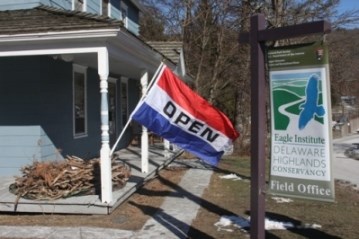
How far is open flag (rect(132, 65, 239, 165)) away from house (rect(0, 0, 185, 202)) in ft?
3.47

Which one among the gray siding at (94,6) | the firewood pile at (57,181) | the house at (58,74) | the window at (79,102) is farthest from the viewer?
the gray siding at (94,6)

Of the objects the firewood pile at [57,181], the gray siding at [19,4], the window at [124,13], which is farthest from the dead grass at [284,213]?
the window at [124,13]

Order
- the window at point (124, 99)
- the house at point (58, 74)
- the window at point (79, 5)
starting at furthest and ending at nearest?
the window at point (124, 99)
the window at point (79, 5)
the house at point (58, 74)

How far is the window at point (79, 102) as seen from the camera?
41.5 ft

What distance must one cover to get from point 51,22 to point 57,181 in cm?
270

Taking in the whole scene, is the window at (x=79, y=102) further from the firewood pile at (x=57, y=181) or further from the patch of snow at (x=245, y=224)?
the patch of snow at (x=245, y=224)

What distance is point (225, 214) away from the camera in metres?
8.37

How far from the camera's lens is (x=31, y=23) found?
29.0ft

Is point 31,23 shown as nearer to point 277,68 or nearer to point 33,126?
point 33,126

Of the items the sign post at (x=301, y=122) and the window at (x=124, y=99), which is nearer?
the sign post at (x=301, y=122)

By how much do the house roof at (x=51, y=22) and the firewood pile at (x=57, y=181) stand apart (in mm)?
2344

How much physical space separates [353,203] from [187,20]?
17.2 m

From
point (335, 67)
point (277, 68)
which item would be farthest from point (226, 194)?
point (335, 67)

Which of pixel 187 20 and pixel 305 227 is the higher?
pixel 187 20
